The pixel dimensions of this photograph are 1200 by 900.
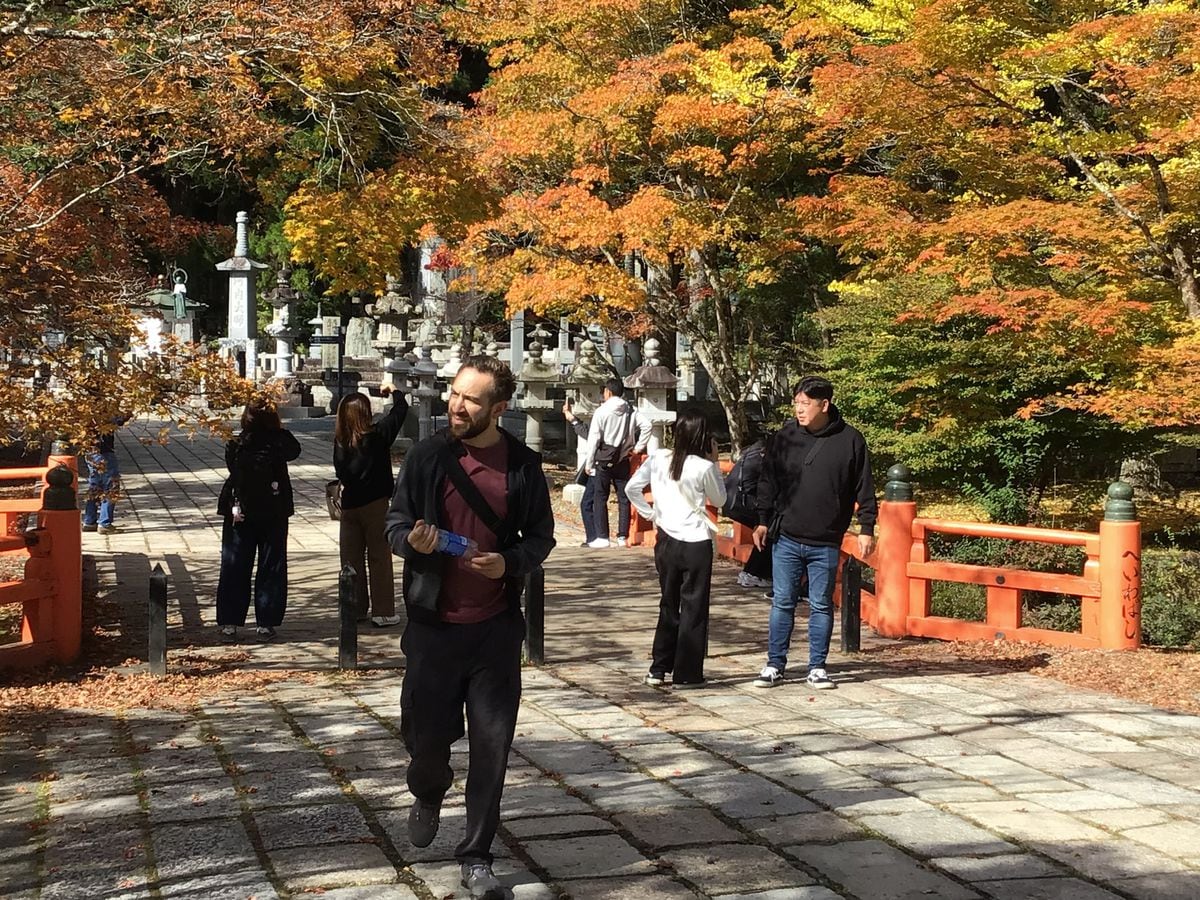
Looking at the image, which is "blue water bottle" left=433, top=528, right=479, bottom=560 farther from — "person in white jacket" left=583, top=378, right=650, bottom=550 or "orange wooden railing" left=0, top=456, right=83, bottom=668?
"person in white jacket" left=583, top=378, right=650, bottom=550

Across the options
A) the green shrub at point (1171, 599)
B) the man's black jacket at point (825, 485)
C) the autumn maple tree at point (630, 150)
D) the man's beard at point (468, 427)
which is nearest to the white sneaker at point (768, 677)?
the man's black jacket at point (825, 485)

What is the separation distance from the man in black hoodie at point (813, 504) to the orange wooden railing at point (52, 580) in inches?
161

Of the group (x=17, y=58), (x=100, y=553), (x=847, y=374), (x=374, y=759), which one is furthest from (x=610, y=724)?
(x=847, y=374)

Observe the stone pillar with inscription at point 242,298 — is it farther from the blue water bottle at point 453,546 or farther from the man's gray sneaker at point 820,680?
the blue water bottle at point 453,546

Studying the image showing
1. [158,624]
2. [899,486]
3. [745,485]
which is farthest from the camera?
[745,485]

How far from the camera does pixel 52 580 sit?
796cm

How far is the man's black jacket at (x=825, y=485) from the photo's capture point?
7184mm

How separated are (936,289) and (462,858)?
1321cm

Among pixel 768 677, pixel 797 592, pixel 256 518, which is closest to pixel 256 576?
pixel 256 518

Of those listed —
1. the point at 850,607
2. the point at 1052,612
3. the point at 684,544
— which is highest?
the point at 684,544

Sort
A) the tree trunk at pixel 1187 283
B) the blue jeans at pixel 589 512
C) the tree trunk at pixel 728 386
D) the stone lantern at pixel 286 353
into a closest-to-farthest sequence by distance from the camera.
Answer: the tree trunk at pixel 1187 283 → the blue jeans at pixel 589 512 → the tree trunk at pixel 728 386 → the stone lantern at pixel 286 353

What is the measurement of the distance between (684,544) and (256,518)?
10.6ft

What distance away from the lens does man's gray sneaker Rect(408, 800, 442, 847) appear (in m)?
4.46

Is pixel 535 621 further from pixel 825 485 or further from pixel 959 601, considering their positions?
pixel 959 601
